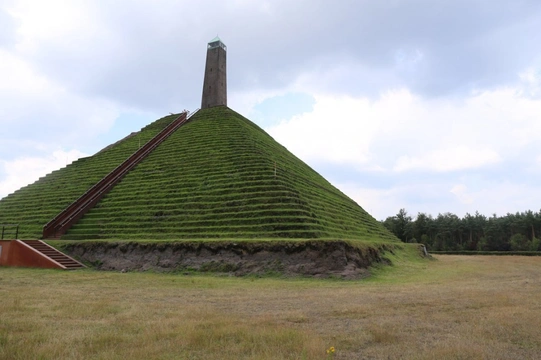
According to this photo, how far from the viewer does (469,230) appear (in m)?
73.9

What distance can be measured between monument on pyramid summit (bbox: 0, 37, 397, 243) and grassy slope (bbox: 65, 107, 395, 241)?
0.21 ft

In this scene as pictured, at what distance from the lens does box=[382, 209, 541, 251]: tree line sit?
66438 mm

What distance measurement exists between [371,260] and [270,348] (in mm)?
12826

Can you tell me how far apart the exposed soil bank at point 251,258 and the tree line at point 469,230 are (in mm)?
57843

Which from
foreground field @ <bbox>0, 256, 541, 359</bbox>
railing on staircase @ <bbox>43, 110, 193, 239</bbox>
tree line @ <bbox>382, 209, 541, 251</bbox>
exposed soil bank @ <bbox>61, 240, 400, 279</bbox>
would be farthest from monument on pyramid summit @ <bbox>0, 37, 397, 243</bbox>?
tree line @ <bbox>382, 209, 541, 251</bbox>

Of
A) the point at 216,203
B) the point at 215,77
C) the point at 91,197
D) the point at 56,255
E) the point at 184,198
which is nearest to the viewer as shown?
the point at 56,255

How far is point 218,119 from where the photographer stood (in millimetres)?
39812

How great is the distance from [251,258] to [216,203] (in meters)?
6.74

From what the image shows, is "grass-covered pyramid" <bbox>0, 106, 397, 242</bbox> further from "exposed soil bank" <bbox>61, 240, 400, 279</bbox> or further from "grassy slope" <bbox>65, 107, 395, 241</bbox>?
"exposed soil bank" <bbox>61, 240, 400, 279</bbox>

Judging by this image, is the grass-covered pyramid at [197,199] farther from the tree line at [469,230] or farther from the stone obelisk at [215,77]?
the tree line at [469,230]

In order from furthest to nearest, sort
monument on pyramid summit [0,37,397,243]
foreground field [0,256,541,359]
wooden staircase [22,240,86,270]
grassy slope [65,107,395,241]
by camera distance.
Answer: monument on pyramid summit [0,37,397,243] < grassy slope [65,107,395,241] < wooden staircase [22,240,86,270] < foreground field [0,256,541,359]

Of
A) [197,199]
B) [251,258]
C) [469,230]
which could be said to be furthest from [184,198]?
[469,230]

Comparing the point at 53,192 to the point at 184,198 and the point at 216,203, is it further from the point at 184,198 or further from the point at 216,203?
the point at 216,203

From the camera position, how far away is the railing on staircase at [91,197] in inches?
885
